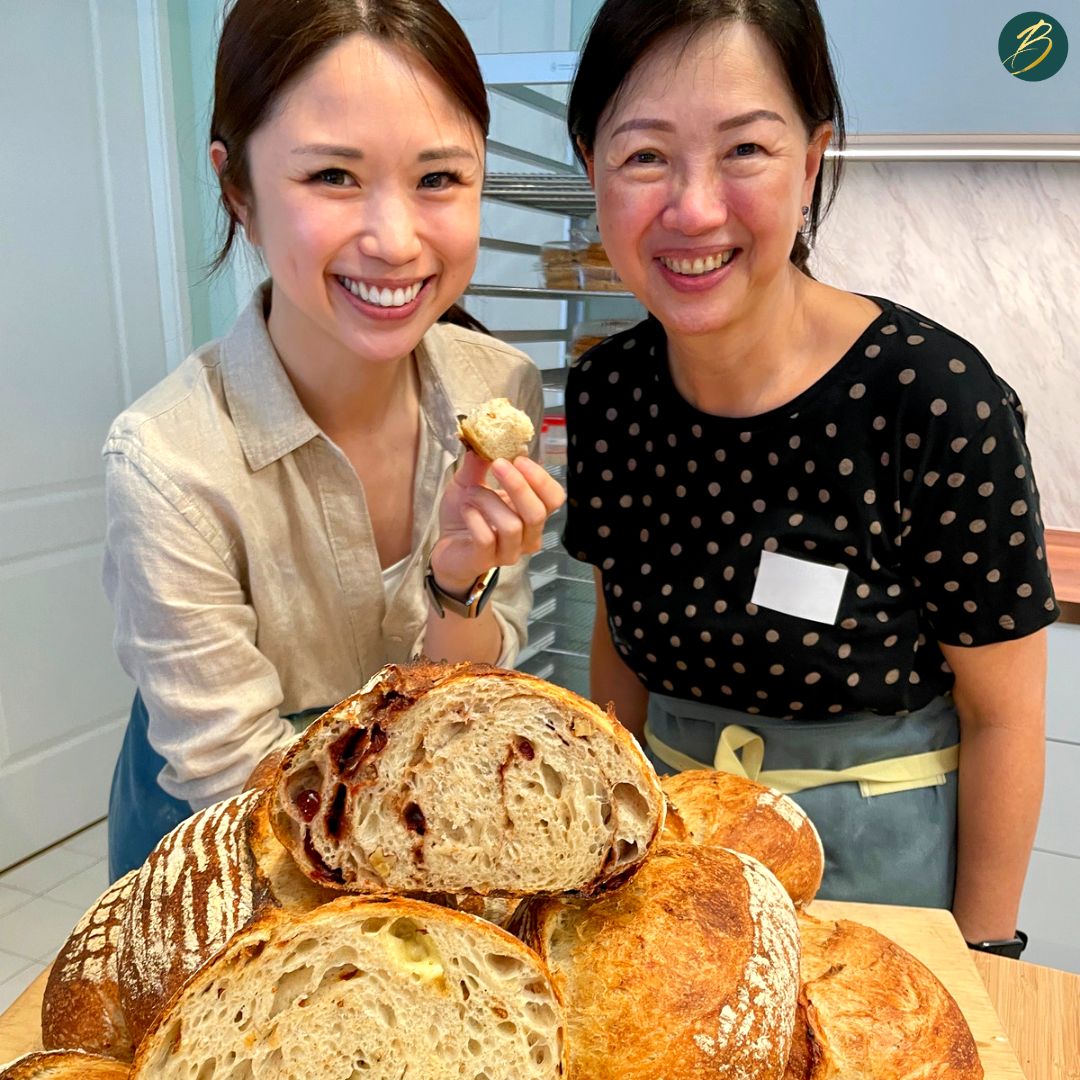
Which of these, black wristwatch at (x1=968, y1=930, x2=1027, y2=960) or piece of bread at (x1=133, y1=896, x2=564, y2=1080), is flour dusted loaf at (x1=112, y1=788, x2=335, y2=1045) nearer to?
piece of bread at (x1=133, y1=896, x2=564, y2=1080)

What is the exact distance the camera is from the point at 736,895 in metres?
0.69

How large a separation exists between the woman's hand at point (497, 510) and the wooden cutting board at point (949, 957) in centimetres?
50

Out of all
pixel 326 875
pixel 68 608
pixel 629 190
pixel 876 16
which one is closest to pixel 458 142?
pixel 629 190

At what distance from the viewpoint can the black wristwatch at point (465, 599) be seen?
1206mm

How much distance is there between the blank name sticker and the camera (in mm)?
1165

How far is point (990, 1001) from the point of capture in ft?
2.93

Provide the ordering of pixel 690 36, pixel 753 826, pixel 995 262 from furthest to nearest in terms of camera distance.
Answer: pixel 995 262, pixel 690 36, pixel 753 826

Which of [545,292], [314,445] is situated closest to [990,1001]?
[314,445]

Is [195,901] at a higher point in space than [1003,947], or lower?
higher

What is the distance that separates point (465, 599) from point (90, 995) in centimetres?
62

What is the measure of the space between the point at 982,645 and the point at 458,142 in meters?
0.85

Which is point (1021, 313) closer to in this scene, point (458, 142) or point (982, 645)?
point (982, 645)

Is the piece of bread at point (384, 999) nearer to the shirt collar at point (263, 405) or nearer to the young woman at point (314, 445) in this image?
the young woman at point (314, 445)

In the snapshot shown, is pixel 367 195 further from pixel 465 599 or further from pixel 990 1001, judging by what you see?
pixel 990 1001
